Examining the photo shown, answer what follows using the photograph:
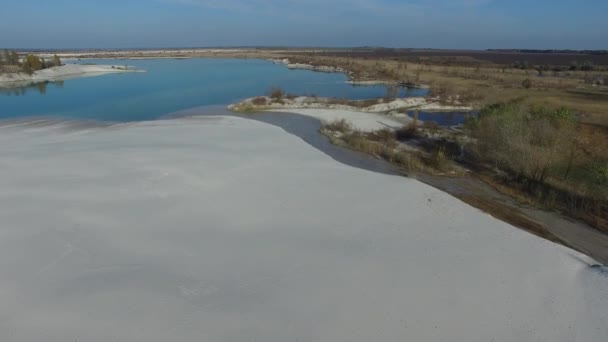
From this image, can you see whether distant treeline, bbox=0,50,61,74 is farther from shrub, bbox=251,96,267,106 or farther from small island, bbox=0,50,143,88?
shrub, bbox=251,96,267,106

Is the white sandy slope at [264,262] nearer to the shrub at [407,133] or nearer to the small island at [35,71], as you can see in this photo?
the shrub at [407,133]

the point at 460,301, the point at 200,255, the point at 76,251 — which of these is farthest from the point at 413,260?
the point at 76,251

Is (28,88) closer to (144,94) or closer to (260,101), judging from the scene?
(144,94)

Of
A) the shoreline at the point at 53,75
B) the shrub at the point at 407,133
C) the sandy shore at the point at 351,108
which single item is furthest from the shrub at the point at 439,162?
the shoreline at the point at 53,75

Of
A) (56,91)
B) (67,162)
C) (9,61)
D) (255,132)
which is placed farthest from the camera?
(9,61)

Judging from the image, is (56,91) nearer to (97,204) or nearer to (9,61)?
(9,61)

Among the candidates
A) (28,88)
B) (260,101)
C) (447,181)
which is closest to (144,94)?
(260,101)

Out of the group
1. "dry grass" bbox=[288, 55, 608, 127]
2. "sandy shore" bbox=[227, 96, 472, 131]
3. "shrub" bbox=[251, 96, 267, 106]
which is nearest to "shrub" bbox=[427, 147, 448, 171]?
"sandy shore" bbox=[227, 96, 472, 131]
